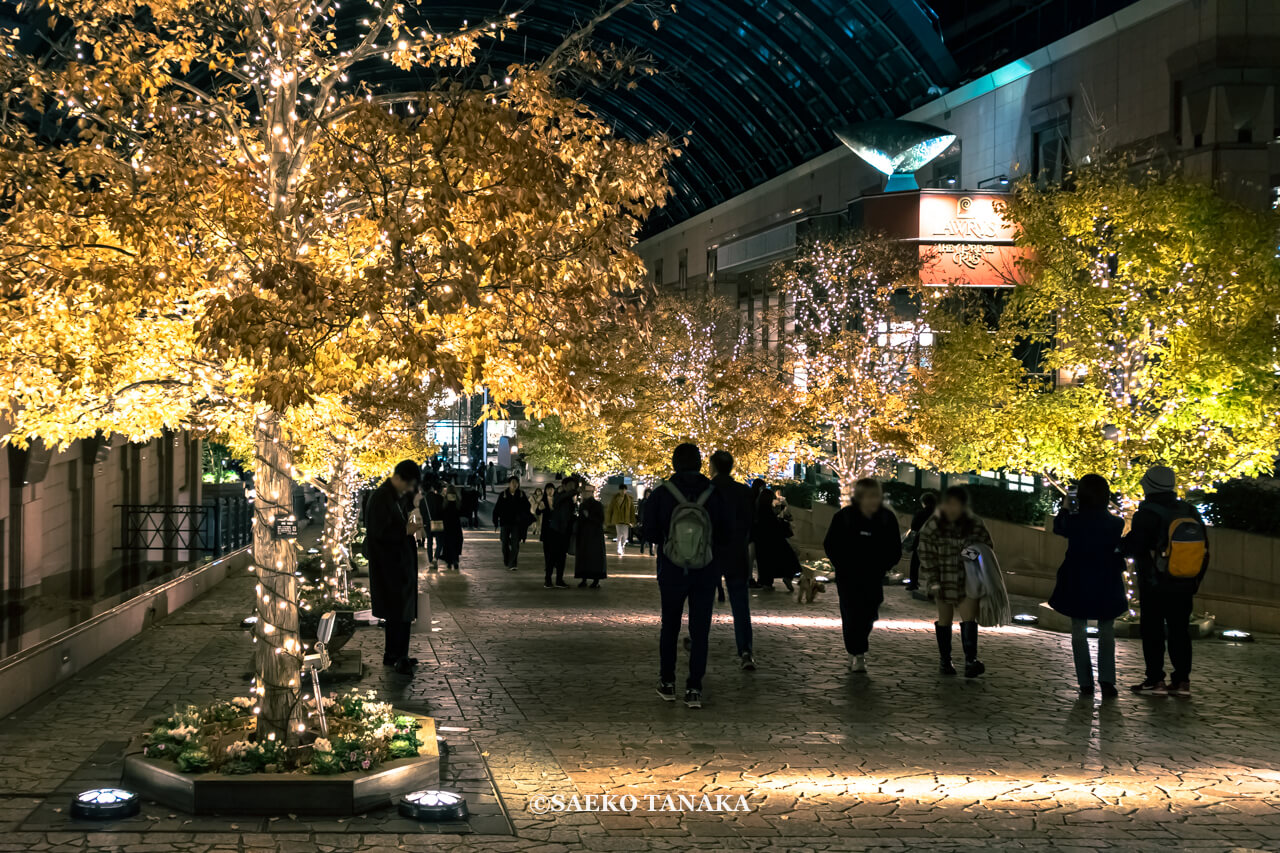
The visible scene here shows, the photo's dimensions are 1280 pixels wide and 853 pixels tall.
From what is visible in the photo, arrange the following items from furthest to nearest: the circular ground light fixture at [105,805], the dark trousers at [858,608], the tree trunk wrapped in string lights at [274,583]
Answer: the dark trousers at [858,608] → the tree trunk wrapped in string lights at [274,583] → the circular ground light fixture at [105,805]

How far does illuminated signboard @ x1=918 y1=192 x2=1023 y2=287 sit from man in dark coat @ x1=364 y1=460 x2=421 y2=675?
728 inches

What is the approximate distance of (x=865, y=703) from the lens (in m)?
10.2

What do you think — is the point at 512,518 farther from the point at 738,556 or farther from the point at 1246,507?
the point at 738,556

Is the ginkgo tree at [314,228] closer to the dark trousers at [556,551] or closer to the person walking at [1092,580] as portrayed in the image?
the person walking at [1092,580]

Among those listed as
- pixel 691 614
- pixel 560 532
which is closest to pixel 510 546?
pixel 560 532

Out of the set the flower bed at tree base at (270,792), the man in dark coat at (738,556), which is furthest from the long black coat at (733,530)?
the flower bed at tree base at (270,792)

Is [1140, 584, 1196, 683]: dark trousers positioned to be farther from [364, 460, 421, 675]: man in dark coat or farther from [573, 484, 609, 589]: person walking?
[573, 484, 609, 589]: person walking

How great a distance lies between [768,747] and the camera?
8594 millimetres

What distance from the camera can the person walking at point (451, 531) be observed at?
940 inches

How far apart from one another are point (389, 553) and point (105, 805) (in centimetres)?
454

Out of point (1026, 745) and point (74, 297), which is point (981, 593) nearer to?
point (1026, 745)

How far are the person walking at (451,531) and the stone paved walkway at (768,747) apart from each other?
9.52 m

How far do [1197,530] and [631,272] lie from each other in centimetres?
517

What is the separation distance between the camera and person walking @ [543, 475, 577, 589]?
20641mm
